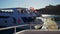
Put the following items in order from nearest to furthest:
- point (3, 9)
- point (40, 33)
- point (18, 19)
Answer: point (40, 33), point (18, 19), point (3, 9)

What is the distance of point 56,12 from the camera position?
71375 mm

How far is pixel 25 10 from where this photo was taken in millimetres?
29750

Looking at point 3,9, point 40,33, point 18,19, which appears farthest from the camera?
point 3,9

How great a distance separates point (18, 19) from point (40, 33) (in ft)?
61.5

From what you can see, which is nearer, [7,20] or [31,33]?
[31,33]

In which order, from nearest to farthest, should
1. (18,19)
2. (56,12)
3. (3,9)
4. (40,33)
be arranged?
(40,33), (18,19), (3,9), (56,12)

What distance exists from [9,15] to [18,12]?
1.60m

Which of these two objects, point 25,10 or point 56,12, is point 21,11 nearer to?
point 25,10

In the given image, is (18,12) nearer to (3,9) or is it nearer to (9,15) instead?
(9,15)

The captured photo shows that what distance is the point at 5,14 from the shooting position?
96.4ft

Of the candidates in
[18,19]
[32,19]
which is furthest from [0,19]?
[32,19]

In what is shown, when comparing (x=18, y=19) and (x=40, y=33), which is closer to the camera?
(x=40, y=33)

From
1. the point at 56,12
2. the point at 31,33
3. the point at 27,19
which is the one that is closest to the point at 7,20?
the point at 27,19

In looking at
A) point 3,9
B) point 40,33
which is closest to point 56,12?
point 3,9
